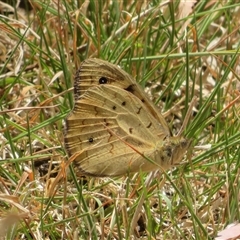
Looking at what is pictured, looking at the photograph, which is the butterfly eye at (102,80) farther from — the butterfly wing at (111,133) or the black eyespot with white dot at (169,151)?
the black eyespot with white dot at (169,151)

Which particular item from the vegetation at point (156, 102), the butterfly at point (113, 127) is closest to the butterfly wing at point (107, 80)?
the butterfly at point (113, 127)

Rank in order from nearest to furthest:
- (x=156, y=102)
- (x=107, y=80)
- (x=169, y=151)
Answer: (x=169, y=151) → (x=107, y=80) → (x=156, y=102)

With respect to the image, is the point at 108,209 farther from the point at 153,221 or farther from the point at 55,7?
the point at 55,7

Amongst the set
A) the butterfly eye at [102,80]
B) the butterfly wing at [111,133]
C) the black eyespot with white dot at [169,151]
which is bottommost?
the black eyespot with white dot at [169,151]

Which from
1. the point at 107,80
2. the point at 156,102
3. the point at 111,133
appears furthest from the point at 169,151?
the point at 156,102

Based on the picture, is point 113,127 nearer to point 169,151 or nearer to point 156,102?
point 169,151

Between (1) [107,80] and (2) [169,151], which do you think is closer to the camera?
(2) [169,151]
